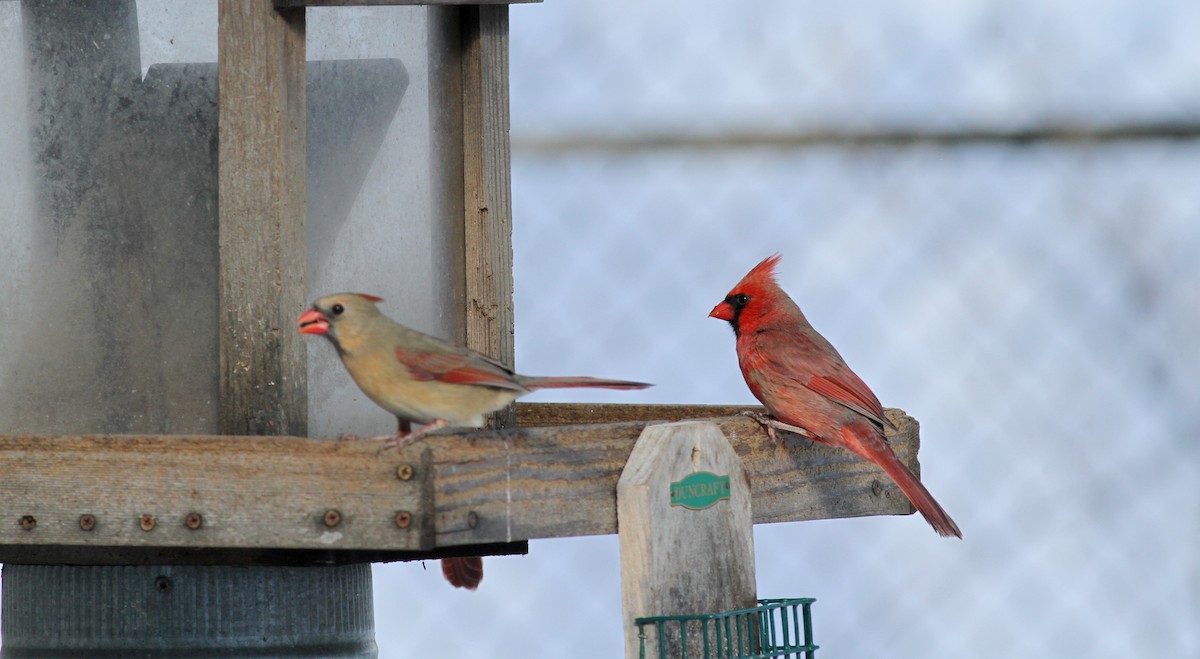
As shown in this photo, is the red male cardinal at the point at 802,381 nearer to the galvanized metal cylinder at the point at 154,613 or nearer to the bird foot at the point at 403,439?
the bird foot at the point at 403,439

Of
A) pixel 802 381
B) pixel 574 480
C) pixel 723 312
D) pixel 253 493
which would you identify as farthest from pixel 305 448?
pixel 723 312

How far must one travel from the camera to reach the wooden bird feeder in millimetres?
2135

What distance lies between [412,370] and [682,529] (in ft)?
1.56

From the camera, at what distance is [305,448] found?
2.15m

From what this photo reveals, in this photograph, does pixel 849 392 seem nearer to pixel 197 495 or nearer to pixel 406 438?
pixel 406 438

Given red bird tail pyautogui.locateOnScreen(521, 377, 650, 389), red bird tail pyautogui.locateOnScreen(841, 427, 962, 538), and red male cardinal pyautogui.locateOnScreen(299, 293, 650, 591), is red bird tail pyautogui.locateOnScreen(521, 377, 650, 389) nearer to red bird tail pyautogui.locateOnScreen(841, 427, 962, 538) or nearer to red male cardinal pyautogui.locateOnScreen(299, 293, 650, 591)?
red male cardinal pyautogui.locateOnScreen(299, 293, 650, 591)

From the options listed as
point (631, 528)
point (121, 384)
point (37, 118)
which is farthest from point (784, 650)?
point (37, 118)

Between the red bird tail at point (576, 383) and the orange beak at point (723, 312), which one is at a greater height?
the orange beak at point (723, 312)

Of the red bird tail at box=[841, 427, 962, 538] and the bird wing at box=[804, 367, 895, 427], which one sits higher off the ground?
the bird wing at box=[804, 367, 895, 427]

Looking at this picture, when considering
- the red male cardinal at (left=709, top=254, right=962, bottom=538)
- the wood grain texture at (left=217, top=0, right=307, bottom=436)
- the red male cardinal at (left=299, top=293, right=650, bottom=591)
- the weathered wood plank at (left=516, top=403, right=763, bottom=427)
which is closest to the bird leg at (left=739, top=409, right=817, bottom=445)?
the red male cardinal at (left=709, top=254, right=962, bottom=538)

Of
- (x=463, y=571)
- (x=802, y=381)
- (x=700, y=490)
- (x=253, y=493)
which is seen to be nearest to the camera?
(x=253, y=493)

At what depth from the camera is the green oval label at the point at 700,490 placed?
2.42 m

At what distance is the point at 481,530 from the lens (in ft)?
7.11

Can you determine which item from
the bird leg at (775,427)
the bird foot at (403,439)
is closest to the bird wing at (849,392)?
the bird leg at (775,427)
